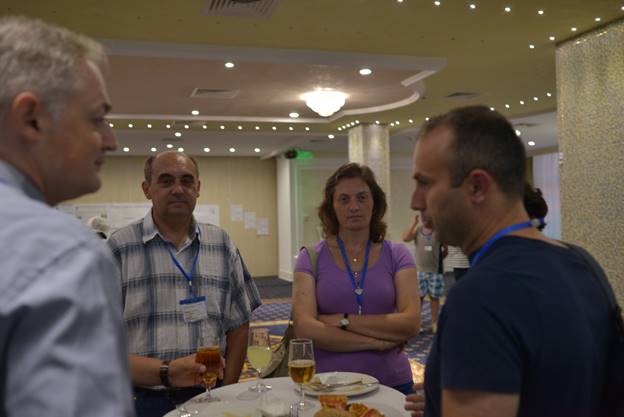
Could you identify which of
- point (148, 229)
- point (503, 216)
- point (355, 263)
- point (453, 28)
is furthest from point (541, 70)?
point (503, 216)

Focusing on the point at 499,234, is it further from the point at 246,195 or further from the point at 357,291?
the point at 246,195

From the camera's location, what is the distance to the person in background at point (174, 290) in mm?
2256

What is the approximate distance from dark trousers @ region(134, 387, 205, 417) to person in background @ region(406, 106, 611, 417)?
131cm

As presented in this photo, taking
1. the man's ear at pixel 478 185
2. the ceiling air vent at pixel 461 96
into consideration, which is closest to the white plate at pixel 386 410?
the man's ear at pixel 478 185

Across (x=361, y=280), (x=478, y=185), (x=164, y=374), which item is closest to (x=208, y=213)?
(x=361, y=280)

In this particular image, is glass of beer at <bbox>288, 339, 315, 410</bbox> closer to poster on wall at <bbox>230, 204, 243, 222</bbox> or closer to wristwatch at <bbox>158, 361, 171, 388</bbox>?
wristwatch at <bbox>158, 361, 171, 388</bbox>

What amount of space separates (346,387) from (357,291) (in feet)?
1.85

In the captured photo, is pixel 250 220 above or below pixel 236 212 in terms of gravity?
below

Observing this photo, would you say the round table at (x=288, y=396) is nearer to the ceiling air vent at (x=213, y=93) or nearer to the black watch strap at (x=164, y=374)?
the black watch strap at (x=164, y=374)

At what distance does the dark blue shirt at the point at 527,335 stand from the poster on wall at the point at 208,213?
14426 mm

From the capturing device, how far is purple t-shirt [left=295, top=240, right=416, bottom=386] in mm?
2387

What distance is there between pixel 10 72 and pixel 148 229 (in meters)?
1.72

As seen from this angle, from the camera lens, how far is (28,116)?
78 centimetres

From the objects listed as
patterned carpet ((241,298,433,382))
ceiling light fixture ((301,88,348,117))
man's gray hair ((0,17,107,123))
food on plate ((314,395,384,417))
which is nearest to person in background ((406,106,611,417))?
food on plate ((314,395,384,417))
